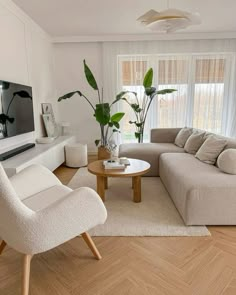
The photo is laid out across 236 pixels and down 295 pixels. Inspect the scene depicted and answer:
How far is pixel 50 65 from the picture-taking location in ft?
15.4

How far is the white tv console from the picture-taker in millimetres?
2288

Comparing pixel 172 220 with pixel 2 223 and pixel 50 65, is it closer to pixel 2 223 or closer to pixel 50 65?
pixel 2 223

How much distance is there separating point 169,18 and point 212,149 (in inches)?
61.5

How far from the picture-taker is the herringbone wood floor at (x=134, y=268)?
4.55ft

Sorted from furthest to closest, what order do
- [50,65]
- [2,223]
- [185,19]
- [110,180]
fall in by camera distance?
[50,65]
[110,180]
[185,19]
[2,223]

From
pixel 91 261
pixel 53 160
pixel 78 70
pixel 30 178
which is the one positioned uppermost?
pixel 78 70

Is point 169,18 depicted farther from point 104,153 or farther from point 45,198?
point 104,153

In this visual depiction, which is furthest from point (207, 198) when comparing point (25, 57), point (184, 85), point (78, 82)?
point (78, 82)

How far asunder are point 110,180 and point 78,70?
112 inches

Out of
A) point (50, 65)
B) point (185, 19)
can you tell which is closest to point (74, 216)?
point (185, 19)

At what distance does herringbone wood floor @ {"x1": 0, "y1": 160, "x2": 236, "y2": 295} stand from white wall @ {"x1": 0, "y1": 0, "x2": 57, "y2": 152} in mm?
1683

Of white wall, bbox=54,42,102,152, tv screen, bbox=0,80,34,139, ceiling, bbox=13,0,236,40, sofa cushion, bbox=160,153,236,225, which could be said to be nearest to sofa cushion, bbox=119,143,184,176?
sofa cushion, bbox=160,153,236,225

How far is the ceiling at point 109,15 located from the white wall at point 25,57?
0.62ft

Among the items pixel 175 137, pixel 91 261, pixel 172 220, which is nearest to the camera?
pixel 91 261
